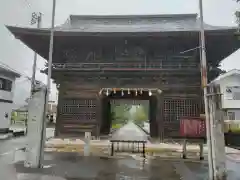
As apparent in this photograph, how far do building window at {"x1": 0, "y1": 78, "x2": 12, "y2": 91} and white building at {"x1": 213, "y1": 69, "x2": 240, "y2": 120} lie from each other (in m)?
26.5

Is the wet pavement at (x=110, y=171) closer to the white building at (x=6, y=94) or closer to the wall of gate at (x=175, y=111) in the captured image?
the wall of gate at (x=175, y=111)

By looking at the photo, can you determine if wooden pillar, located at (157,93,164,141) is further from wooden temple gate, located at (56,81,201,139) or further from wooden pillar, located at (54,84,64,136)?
wooden pillar, located at (54,84,64,136)

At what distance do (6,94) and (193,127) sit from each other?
2405cm

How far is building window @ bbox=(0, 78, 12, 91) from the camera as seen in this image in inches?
1008

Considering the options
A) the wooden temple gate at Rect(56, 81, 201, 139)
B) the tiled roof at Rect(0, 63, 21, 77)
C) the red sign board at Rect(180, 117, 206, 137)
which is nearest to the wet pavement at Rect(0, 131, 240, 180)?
the red sign board at Rect(180, 117, 206, 137)

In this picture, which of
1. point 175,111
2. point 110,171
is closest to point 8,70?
point 175,111

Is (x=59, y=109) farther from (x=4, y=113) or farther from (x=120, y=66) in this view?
(x=4, y=113)

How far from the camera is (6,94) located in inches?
1026

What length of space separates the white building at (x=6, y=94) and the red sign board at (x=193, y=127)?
20251 mm

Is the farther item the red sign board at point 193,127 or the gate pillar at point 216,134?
the red sign board at point 193,127

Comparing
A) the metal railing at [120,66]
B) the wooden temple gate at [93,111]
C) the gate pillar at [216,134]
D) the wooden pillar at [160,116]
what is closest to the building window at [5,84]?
the metal railing at [120,66]

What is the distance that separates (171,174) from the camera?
757 centimetres

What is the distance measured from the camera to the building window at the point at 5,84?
84.0ft

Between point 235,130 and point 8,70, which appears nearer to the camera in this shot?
point 235,130
